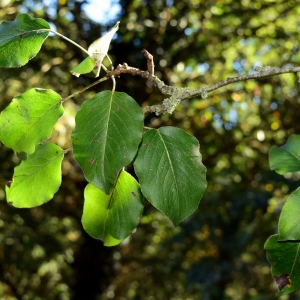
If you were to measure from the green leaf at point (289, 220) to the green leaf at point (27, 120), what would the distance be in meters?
0.34

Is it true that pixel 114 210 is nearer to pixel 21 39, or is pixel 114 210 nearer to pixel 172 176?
pixel 172 176

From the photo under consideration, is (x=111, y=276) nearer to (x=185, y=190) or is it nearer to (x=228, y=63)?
(x=228, y=63)

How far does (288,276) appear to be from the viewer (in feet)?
2.29

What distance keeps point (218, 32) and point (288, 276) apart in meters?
3.21

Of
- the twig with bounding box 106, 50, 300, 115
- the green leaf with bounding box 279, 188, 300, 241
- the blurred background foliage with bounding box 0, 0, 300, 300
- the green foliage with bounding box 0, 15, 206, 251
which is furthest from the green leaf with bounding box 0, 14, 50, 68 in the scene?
the blurred background foliage with bounding box 0, 0, 300, 300

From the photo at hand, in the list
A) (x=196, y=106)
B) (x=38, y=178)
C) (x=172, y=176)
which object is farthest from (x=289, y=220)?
(x=196, y=106)

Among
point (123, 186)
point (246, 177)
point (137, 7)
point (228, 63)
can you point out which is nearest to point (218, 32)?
point (228, 63)

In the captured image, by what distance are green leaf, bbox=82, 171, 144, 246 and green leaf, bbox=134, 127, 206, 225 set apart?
0.20 ft

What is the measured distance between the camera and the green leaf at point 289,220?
2.07 ft

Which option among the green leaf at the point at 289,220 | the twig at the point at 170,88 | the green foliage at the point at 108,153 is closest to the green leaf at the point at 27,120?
the green foliage at the point at 108,153

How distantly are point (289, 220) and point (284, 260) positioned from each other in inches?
4.0

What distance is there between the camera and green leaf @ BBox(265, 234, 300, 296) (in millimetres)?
696

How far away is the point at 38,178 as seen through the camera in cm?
73

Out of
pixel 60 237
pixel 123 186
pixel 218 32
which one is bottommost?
pixel 60 237
